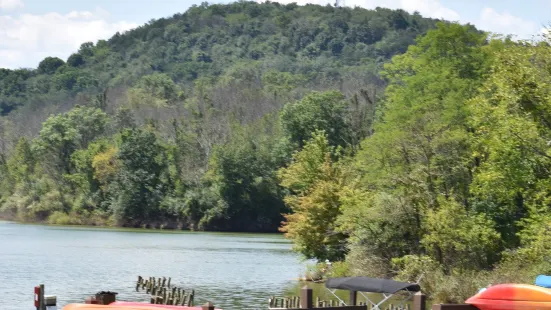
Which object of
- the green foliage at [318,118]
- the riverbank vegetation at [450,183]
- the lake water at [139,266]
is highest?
the green foliage at [318,118]

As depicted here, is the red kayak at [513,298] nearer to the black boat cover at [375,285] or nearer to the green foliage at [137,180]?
the black boat cover at [375,285]

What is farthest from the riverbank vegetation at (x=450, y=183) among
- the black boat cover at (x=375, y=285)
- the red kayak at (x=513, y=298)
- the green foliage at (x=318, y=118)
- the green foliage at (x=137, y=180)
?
the green foliage at (x=137, y=180)

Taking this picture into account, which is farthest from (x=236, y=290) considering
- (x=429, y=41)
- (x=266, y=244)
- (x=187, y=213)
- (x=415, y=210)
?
(x=187, y=213)

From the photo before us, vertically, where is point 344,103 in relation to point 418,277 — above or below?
above

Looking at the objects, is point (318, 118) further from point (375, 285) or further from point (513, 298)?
point (513, 298)

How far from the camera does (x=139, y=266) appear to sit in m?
60.2

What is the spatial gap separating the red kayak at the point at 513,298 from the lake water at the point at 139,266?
20.2 metres

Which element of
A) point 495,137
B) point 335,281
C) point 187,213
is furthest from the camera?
point 187,213

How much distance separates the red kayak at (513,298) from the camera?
67.2 feet

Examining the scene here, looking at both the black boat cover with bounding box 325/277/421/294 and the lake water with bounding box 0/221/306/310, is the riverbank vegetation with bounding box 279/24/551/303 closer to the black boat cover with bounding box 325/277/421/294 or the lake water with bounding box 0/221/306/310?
the lake water with bounding box 0/221/306/310

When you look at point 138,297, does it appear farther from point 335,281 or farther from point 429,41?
point 429,41

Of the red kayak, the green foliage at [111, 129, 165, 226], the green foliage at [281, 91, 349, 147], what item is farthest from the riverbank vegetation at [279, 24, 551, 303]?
the green foliage at [111, 129, 165, 226]

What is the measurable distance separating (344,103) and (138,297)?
2951 inches

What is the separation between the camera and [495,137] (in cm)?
3834
